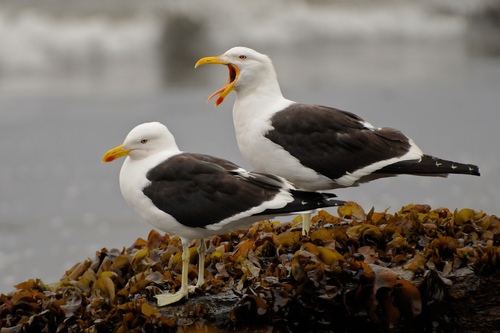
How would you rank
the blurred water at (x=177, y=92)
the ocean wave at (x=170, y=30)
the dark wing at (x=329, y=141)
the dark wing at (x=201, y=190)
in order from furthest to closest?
the ocean wave at (x=170, y=30) → the blurred water at (x=177, y=92) → the dark wing at (x=329, y=141) → the dark wing at (x=201, y=190)

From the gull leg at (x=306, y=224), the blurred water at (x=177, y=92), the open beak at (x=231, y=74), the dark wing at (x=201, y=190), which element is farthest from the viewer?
the blurred water at (x=177, y=92)

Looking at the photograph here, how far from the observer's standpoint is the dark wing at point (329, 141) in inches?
229

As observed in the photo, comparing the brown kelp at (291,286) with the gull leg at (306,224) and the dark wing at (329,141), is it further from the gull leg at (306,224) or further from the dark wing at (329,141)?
the dark wing at (329,141)

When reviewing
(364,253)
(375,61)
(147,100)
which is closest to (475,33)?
(375,61)

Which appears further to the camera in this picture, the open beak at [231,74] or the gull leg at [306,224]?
the open beak at [231,74]

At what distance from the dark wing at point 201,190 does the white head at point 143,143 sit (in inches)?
6.9

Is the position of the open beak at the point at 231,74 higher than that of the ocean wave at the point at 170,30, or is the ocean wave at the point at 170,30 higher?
the ocean wave at the point at 170,30

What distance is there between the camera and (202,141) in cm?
1170

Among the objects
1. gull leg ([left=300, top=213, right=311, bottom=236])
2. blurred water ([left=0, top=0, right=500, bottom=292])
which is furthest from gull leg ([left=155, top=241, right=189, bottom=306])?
blurred water ([left=0, top=0, right=500, bottom=292])

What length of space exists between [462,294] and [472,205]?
14.8 feet

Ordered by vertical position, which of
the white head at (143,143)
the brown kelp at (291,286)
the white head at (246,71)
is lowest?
the brown kelp at (291,286)

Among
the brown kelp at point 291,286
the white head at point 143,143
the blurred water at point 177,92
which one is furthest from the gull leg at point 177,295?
the blurred water at point 177,92

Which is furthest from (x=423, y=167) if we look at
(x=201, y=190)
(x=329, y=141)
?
(x=201, y=190)

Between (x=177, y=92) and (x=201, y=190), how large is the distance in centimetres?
986
